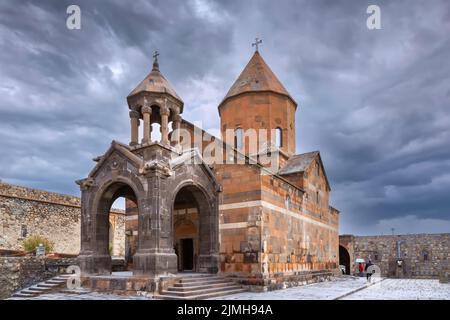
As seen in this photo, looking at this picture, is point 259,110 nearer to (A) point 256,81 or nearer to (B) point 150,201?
(A) point 256,81

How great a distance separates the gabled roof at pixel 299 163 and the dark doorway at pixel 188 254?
5612mm

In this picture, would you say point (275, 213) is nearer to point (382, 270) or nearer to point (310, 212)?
point (310, 212)

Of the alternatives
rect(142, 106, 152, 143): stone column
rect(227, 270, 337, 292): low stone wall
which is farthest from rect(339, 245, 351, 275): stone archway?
rect(142, 106, 152, 143): stone column

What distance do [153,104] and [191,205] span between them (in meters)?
4.50

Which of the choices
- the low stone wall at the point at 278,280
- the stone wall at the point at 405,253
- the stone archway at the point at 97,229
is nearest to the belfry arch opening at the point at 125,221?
the stone archway at the point at 97,229

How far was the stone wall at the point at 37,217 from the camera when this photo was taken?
72.5ft

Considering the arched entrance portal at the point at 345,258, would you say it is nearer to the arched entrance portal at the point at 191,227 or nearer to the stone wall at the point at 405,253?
the stone wall at the point at 405,253

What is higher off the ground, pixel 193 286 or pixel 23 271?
pixel 23 271

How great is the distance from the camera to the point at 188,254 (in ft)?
54.3

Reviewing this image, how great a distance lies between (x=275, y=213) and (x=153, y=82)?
6.58 metres

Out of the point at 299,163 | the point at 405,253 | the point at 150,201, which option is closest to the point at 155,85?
the point at 150,201

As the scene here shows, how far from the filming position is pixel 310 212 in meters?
19.0

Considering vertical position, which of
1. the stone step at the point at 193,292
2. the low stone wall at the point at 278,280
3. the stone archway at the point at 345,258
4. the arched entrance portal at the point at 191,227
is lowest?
the stone archway at the point at 345,258
